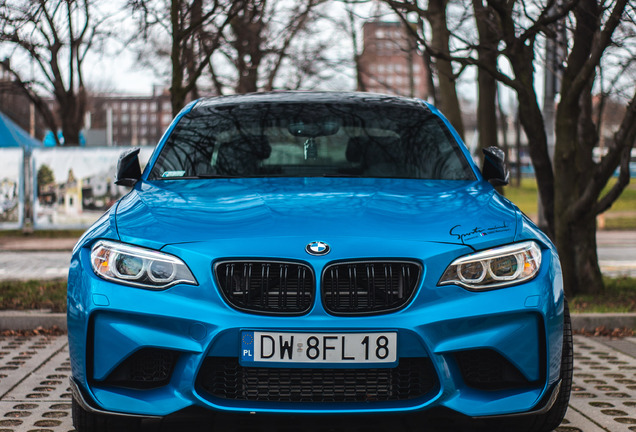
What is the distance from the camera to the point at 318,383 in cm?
340

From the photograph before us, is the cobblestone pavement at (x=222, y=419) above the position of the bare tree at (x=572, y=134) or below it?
below

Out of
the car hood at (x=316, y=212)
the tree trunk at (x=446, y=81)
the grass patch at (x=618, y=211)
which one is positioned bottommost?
the grass patch at (x=618, y=211)

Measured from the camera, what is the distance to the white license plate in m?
3.34

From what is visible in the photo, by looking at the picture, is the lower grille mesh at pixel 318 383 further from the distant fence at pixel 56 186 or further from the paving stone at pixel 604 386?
the distant fence at pixel 56 186

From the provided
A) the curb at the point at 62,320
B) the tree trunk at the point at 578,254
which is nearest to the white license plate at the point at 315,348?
the curb at the point at 62,320

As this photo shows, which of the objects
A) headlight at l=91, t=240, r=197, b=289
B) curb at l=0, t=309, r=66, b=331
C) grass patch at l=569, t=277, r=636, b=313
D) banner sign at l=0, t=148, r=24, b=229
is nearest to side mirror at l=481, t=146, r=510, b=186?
headlight at l=91, t=240, r=197, b=289

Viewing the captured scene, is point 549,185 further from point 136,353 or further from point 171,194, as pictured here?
point 136,353

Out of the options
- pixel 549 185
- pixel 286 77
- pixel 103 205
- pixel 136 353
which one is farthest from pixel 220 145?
pixel 286 77

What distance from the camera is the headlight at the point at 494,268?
3486 millimetres

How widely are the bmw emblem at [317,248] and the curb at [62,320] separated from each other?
4530 mm

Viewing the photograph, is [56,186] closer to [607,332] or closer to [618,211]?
[607,332]

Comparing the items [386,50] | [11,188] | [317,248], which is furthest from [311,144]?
[386,50]

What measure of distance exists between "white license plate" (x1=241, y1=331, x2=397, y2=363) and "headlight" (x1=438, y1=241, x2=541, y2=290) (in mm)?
331

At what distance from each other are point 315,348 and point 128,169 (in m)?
1.86
